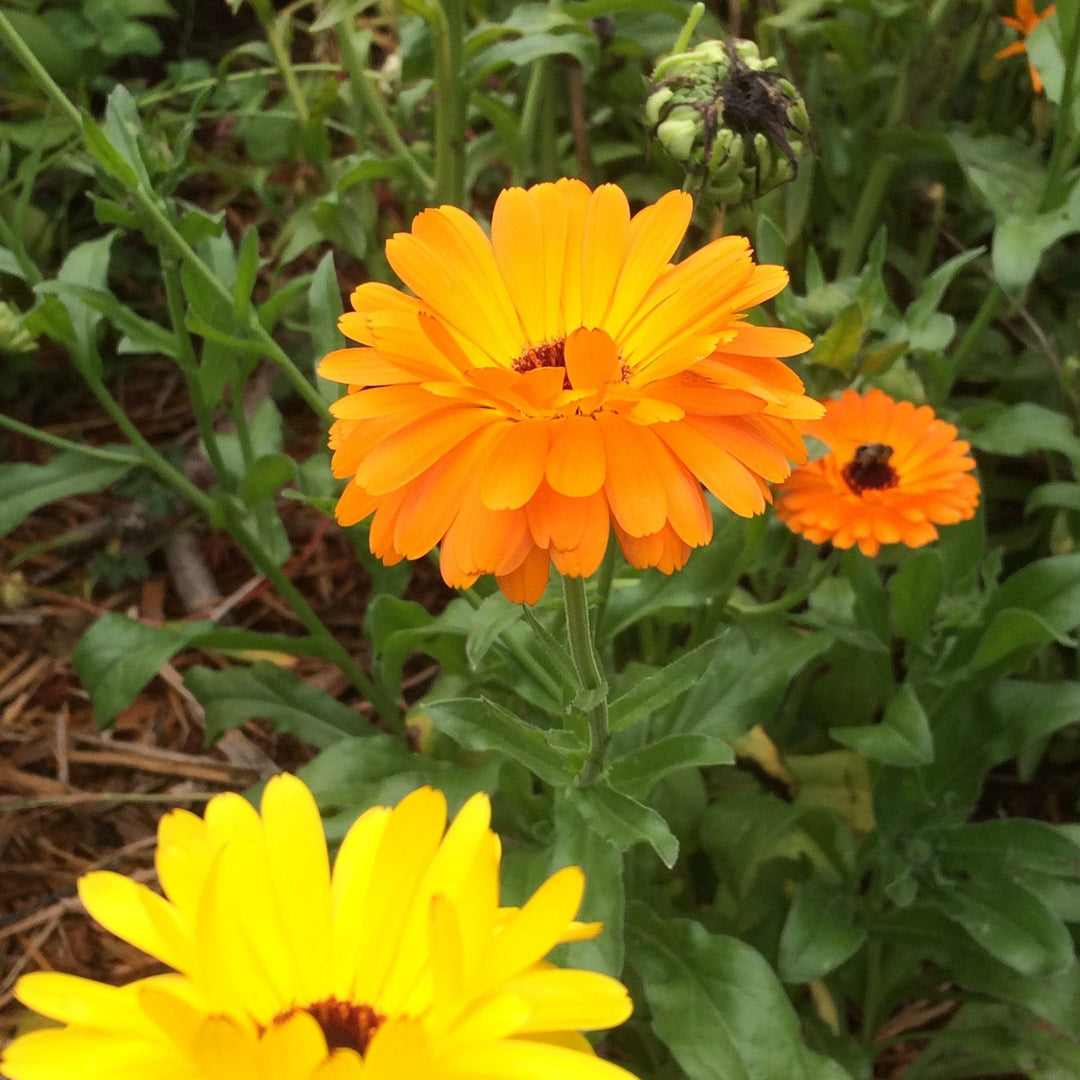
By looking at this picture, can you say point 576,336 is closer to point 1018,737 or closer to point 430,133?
point 1018,737

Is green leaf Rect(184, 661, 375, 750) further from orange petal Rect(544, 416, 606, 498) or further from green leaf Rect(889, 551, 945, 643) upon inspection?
orange petal Rect(544, 416, 606, 498)

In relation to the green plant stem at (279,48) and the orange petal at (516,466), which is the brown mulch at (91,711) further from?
the orange petal at (516,466)

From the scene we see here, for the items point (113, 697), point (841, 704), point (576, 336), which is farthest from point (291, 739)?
point (576, 336)

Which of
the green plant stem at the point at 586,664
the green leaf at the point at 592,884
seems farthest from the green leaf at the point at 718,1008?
the green plant stem at the point at 586,664

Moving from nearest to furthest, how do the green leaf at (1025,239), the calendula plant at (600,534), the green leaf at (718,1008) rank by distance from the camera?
1. the calendula plant at (600,534)
2. the green leaf at (718,1008)
3. the green leaf at (1025,239)

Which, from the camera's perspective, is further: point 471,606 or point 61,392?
point 61,392
